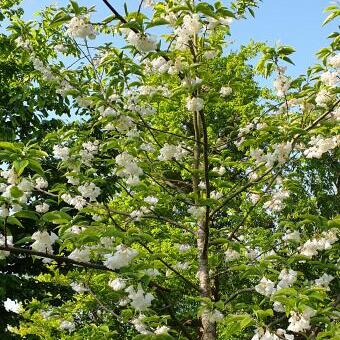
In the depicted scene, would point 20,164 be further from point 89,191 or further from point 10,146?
point 89,191

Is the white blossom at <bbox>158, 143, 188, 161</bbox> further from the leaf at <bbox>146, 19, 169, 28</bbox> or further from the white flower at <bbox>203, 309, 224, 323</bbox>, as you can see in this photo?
the white flower at <bbox>203, 309, 224, 323</bbox>

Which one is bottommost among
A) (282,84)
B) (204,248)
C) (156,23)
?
(204,248)

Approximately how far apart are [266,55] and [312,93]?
62cm

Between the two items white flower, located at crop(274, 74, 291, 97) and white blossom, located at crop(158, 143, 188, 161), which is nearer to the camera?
white flower, located at crop(274, 74, 291, 97)

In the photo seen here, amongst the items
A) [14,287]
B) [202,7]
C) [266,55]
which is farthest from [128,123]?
[14,287]

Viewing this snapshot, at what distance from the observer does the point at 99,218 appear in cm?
Answer: 520

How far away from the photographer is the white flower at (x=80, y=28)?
4570mm

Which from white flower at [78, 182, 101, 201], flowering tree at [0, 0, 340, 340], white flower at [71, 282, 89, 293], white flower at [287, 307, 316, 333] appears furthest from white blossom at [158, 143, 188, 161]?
white flower at [287, 307, 316, 333]

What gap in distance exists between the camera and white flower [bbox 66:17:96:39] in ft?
15.0

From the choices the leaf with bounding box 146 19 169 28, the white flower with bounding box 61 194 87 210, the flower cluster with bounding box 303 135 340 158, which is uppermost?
the flower cluster with bounding box 303 135 340 158

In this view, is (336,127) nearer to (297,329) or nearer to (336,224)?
(336,224)

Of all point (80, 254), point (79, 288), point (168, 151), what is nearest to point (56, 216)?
point (80, 254)

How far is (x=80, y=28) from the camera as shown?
4.58m

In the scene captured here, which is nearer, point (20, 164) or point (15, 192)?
point (20, 164)
